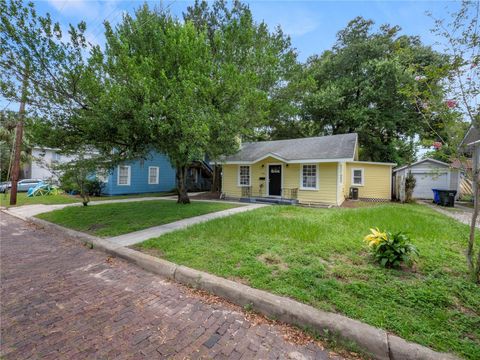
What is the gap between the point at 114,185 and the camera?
53.4 ft

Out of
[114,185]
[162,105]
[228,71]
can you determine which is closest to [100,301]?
[162,105]

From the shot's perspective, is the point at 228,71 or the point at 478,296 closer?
the point at 478,296

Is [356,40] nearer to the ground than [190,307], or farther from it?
farther from it

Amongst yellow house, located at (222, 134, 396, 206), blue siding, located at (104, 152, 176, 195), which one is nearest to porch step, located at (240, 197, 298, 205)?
yellow house, located at (222, 134, 396, 206)

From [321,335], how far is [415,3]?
21.8 ft

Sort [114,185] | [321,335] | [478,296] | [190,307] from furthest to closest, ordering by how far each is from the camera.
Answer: [114,185] < [190,307] < [478,296] < [321,335]

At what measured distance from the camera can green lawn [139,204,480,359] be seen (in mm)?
2355


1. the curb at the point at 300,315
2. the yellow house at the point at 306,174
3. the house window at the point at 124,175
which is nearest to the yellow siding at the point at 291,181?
the yellow house at the point at 306,174

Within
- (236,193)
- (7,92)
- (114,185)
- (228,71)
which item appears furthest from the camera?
(114,185)

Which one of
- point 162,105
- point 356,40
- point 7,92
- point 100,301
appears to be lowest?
point 100,301

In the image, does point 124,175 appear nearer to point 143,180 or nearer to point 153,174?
point 143,180

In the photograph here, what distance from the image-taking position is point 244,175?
48.6 ft

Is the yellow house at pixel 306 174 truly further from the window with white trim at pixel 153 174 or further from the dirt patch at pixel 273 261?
the dirt patch at pixel 273 261

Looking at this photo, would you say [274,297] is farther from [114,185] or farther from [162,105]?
[114,185]
